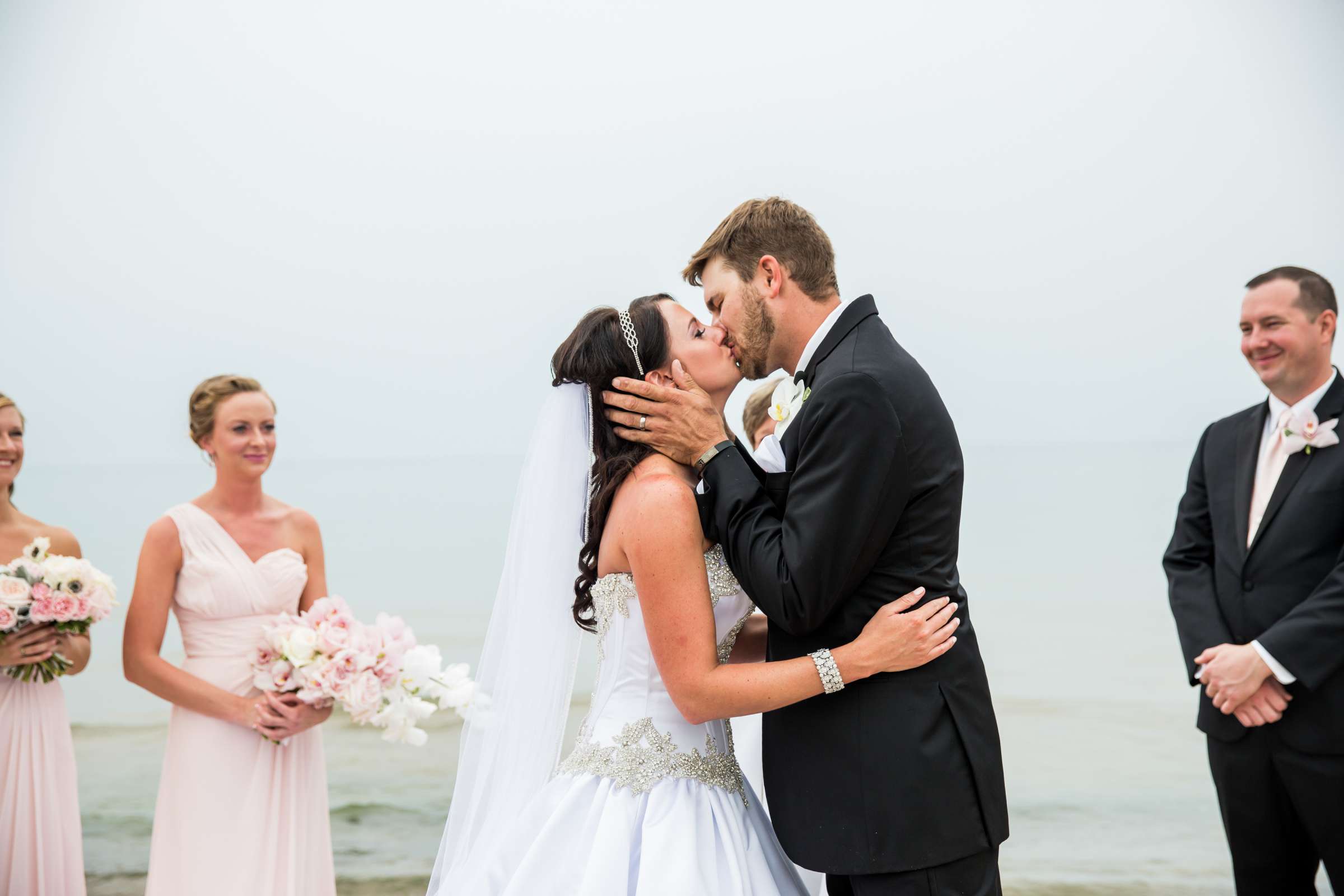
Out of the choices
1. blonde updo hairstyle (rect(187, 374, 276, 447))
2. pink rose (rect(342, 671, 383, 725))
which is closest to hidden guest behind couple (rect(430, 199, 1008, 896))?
pink rose (rect(342, 671, 383, 725))

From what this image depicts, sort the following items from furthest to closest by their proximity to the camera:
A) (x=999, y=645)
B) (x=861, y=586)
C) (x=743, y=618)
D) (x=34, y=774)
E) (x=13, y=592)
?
(x=999, y=645)
(x=34, y=774)
(x=13, y=592)
(x=743, y=618)
(x=861, y=586)

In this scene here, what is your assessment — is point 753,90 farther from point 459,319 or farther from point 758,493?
point 758,493

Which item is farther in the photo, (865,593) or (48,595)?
(48,595)

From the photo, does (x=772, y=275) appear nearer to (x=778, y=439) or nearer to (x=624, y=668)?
(x=778, y=439)

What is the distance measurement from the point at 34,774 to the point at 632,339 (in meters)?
2.76

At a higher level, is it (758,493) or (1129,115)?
(1129,115)

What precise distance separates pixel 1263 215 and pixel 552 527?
23.9 feet

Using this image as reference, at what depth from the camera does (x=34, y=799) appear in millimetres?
3506

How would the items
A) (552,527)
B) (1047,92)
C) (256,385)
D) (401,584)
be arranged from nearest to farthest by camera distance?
1. (552,527)
2. (256,385)
3. (1047,92)
4. (401,584)

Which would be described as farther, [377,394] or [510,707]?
[377,394]

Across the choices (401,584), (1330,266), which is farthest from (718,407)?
(401,584)

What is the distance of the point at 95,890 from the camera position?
5.34 meters

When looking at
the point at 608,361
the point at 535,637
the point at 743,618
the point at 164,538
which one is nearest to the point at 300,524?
the point at 164,538

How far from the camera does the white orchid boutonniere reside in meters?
2.11
